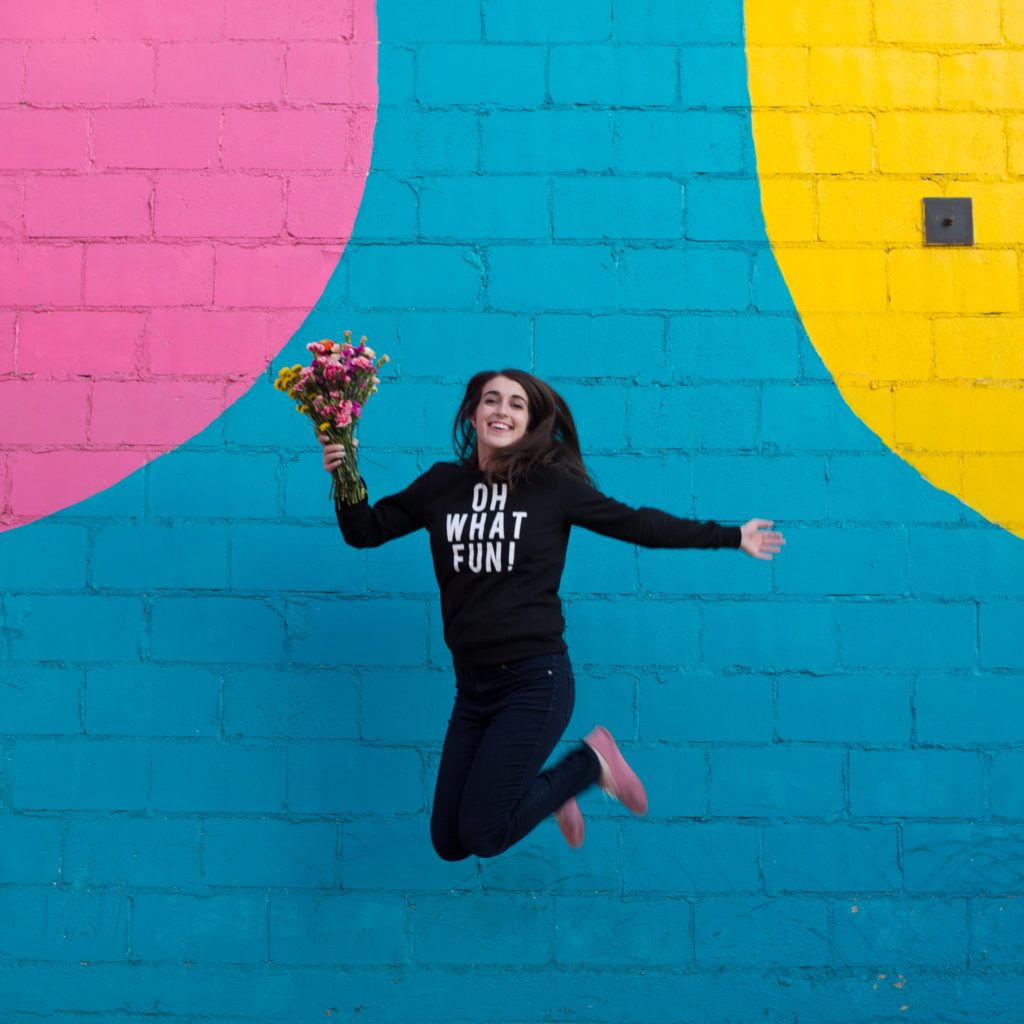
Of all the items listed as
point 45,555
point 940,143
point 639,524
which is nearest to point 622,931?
point 639,524

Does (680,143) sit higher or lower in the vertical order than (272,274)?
higher

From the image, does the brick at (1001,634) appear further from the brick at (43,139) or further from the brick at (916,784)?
the brick at (43,139)

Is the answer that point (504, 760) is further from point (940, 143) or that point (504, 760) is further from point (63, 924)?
point (940, 143)

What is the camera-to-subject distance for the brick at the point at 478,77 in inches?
136

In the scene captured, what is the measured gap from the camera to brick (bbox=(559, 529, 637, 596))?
132 inches

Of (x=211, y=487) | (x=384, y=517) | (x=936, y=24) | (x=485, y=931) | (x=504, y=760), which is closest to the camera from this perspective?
(x=504, y=760)

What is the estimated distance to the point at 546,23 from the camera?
3.46 metres

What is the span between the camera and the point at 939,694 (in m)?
3.32

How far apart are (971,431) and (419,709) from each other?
2.03 m

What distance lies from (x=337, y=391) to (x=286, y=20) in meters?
1.56

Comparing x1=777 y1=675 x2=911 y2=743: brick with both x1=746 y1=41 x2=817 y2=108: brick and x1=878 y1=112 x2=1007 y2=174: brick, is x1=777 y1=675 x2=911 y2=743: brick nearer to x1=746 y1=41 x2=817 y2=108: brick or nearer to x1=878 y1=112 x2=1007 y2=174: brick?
x1=878 y1=112 x2=1007 y2=174: brick

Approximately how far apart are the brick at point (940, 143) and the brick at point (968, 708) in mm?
1689

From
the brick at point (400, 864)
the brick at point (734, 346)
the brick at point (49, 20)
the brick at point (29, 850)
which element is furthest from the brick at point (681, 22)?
the brick at point (29, 850)

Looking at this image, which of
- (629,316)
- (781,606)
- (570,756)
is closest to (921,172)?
(629,316)
